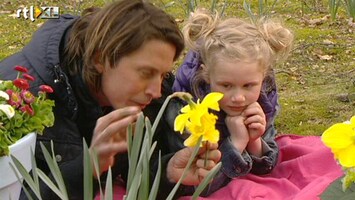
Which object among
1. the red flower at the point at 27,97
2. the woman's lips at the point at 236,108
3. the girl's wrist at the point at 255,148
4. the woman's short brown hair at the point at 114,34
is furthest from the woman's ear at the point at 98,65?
the girl's wrist at the point at 255,148

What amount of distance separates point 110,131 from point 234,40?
79 centimetres

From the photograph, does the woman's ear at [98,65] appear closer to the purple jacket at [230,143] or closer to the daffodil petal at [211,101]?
the purple jacket at [230,143]

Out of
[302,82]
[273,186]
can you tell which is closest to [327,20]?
[302,82]

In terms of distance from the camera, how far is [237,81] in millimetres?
2156

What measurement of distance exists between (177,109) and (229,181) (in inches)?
12.5

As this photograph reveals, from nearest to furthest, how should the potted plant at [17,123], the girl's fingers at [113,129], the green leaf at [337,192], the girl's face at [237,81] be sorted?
the green leaf at [337,192], the girl's fingers at [113,129], the potted plant at [17,123], the girl's face at [237,81]

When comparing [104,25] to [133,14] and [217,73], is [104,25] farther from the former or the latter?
[217,73]

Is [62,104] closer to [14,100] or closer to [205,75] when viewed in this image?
[14,100]

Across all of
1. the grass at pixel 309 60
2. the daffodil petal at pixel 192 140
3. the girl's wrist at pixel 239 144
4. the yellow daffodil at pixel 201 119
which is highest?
the yellow daffodil at pixel 201 119

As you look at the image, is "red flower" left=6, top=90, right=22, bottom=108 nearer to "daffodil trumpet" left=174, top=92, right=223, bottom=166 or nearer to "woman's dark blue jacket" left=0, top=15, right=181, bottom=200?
→ "woman's dark blue jacket" left=0, top=15, right=181, bottom=200

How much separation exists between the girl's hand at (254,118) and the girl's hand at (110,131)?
1.83 ft

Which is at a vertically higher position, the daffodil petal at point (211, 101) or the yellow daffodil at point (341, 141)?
the yellow daffodil at point (341, 141)

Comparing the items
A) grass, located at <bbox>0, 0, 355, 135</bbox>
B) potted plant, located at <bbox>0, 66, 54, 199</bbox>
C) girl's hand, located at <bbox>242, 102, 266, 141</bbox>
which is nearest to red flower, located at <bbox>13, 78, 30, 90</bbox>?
potted plant, located at <bbox>0, 66, 54, 199</bbox>

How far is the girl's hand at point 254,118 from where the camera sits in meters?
2.21
